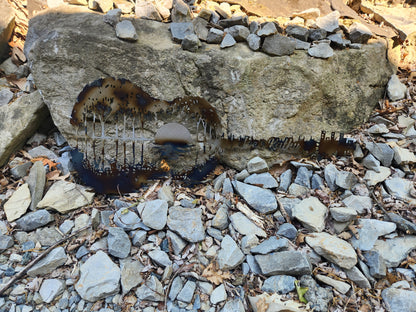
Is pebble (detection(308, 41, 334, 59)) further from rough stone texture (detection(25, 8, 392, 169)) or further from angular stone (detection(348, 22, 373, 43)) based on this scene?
angular stone (detection(348, 22, 373, 43))

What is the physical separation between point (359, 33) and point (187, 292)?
2.54 m

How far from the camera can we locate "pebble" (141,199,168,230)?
1.86 metres

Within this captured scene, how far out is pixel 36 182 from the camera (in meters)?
2.09

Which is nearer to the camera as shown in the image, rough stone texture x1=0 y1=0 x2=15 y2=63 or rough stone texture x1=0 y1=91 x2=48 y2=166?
rough stone texture x1=0 y1=91 x2=48 y2=166

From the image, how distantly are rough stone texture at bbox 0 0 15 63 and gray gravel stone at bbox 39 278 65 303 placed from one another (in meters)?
2.77

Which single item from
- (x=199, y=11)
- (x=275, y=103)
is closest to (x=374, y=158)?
(x=275, y=103)

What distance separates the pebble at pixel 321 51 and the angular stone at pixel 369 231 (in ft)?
4.48

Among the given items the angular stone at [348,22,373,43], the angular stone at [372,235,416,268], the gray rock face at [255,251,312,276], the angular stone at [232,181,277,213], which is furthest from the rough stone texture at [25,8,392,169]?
the angular stone at [372,235,416,268]

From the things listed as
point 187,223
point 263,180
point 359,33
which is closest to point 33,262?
point 187,223

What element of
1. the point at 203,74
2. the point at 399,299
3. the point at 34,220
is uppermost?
the point at 203,74

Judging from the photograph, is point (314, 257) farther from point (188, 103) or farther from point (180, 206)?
point (188, 103)

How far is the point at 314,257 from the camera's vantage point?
5.75ft

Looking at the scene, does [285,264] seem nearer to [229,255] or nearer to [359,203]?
[229,255]

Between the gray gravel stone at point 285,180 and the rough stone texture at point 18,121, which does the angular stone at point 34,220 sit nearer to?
the rough stone texture at point 18,121
